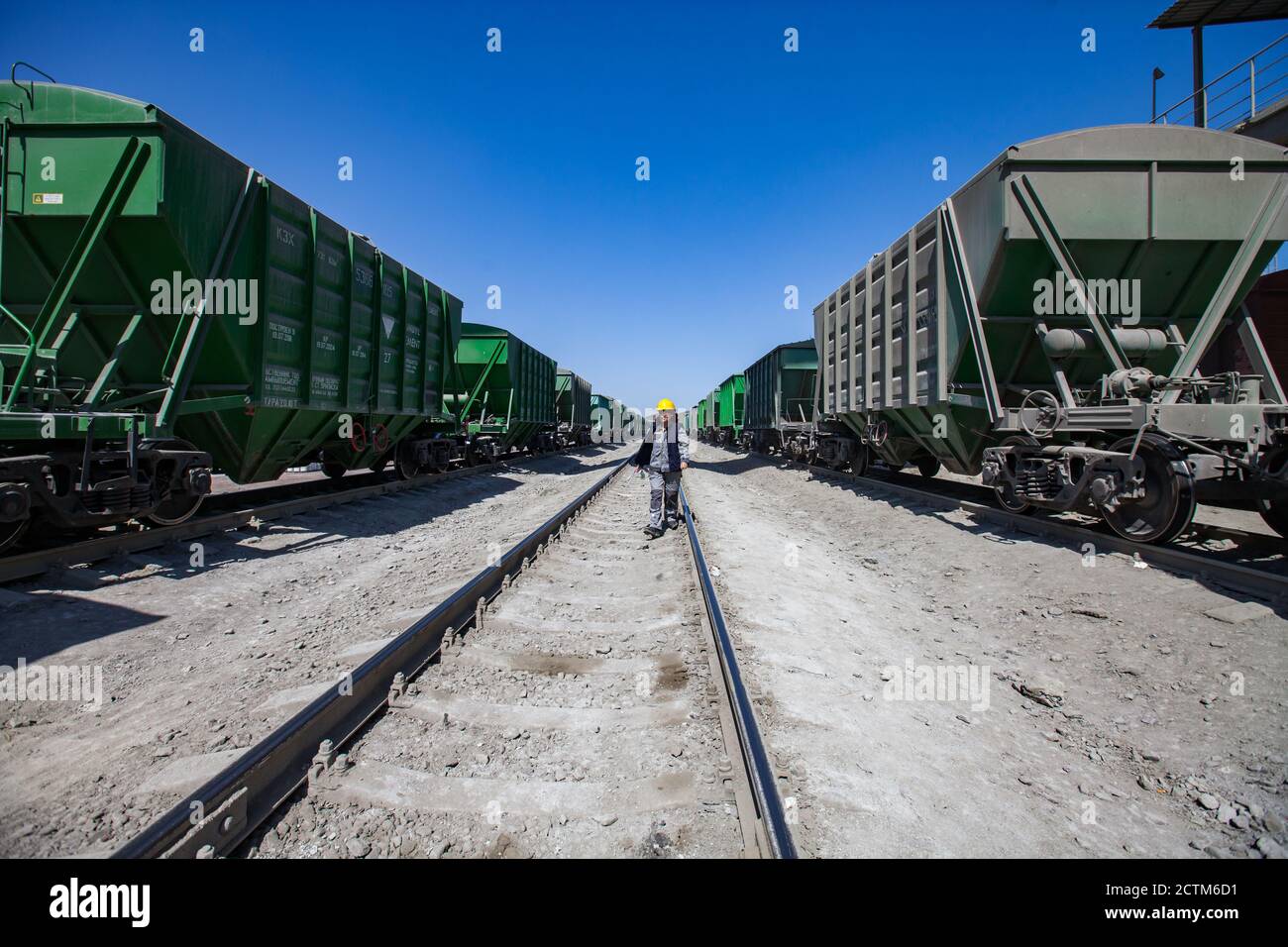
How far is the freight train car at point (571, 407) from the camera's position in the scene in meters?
27.3

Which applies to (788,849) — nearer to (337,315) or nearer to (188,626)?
(188,626)

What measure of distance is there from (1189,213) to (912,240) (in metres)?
3.16

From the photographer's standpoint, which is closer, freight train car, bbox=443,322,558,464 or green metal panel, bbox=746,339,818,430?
freight train car, bbox=443,322,558,464

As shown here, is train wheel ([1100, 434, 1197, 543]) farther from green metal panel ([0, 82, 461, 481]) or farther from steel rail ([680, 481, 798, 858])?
green metal panel ([0, 82, 461, 481])

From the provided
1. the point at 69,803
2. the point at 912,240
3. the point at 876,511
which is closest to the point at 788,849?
the point at 69,803

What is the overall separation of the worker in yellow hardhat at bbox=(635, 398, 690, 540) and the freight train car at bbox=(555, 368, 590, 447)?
16920 mm

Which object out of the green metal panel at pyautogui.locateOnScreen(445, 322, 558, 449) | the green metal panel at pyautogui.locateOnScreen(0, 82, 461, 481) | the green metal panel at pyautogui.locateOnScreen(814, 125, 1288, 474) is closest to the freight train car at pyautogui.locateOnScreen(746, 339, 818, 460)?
the green metal panel at pyautogui.locateOnScreen(445, 322, 558, 449)

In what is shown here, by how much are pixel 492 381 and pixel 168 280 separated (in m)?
10.5

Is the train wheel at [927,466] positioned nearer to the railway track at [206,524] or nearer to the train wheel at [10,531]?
the railway track at [206,524]

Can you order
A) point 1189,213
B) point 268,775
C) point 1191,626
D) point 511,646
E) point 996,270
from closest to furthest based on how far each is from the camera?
point 268,775
point 511,646
point 1191,626
point 1189,213
point 996,270

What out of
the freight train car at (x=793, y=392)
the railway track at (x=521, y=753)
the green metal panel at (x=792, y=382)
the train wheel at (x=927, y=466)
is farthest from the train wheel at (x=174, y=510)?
the green metal panel at (x=792, y=382)

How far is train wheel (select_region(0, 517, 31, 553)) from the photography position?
454 centimetres

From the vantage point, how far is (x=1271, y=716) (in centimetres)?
306

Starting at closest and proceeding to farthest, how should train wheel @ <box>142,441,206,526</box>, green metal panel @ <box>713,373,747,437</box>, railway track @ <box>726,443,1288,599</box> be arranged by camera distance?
railway track @ <box>726,443,1288,599</box>, train wheel @ <box>142,441,206,526</box>, green metal panel @ <box>713,373,747,437</box>
